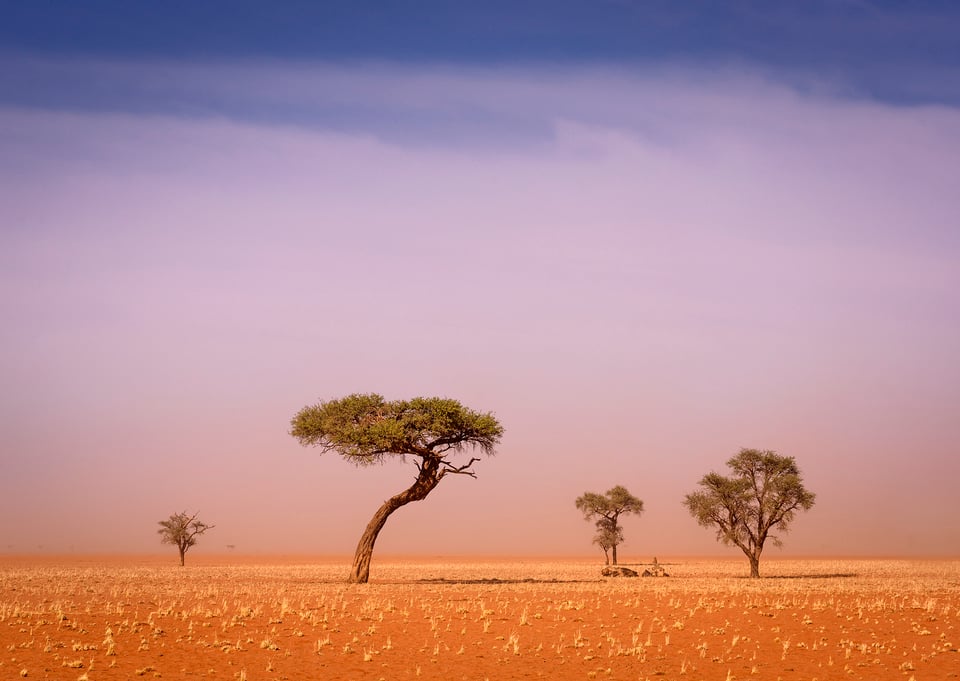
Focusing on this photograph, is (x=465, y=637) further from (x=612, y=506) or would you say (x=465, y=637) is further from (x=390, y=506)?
(x=612, y=506)

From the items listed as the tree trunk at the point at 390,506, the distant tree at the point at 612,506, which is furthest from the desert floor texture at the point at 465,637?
the distant tree at the point at 612,506

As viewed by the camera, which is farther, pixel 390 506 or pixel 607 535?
pixel 607 535

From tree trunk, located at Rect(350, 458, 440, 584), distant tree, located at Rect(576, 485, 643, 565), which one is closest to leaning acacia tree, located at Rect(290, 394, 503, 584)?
tree trunk, located at Rect(350, 458, 440, 584)

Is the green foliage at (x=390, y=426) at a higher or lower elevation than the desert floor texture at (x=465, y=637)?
higher

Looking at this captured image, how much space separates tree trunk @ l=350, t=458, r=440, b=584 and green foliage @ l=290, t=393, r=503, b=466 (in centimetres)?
93

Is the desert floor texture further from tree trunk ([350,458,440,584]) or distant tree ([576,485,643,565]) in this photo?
distant tree ([576,485,643,565])

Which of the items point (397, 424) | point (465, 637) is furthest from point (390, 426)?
point (465, 637)

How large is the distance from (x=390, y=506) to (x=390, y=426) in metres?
5.16

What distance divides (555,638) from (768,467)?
35.5 metres

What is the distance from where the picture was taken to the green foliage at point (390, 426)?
4434 cm

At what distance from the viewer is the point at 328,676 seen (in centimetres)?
2094

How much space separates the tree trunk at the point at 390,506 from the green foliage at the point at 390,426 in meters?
0.93

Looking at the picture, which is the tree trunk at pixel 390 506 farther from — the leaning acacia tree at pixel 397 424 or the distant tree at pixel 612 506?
the distant tree at pixel 612 506

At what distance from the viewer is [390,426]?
43.5 m
